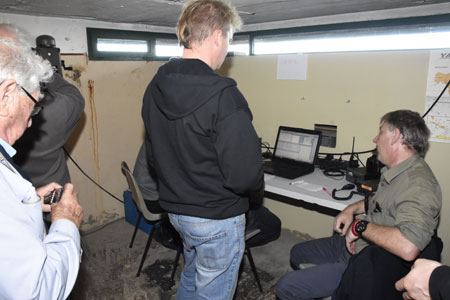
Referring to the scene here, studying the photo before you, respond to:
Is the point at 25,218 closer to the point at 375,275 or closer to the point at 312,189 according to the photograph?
the point at 375,275

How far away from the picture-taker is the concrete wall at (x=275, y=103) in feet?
6.98

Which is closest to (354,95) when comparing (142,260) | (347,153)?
(347,153)

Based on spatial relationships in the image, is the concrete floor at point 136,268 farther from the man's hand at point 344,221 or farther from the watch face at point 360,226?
the watch face at point 360,226

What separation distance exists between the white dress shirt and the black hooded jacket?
495mm

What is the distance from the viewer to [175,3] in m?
2.14

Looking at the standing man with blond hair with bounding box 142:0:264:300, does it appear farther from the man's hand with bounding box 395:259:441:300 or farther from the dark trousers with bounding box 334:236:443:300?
the man's hand with bounding box 395:259:441:300

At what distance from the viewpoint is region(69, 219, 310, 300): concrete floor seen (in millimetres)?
2170

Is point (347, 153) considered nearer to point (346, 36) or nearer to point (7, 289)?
point (346, 36)

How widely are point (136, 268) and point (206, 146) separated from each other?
163 centimetres

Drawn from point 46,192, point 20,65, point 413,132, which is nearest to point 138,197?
point 46,192

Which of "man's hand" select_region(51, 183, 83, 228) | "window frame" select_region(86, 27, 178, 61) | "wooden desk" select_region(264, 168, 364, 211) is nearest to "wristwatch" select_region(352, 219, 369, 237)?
"wooden desk" select_region(264, 168, 364, 211)

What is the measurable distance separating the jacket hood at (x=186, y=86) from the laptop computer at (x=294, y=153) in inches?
48.7

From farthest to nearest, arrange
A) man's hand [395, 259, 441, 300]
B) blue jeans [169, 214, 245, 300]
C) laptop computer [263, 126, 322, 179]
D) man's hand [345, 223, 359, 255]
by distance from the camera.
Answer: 1. laptop computer [263, 126, 322, 179]
2. man's hand [345, 223, 359, 255]
3. blue jeans [169, 214, 245, 300]
4. man's hand [395, 259, 441, 300]

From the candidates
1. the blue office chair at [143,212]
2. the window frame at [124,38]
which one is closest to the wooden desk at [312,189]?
→ the blue office chair at [143,212]
